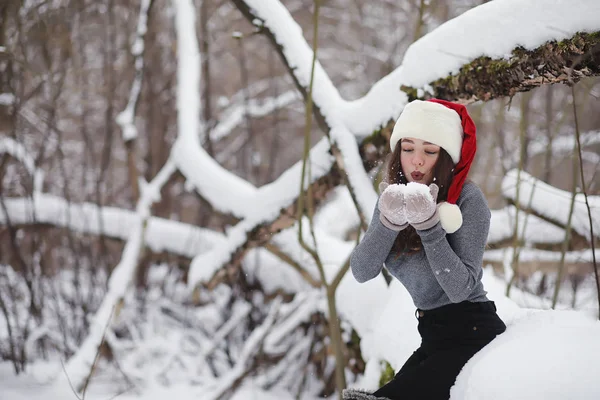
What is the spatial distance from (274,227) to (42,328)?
8.12 ft

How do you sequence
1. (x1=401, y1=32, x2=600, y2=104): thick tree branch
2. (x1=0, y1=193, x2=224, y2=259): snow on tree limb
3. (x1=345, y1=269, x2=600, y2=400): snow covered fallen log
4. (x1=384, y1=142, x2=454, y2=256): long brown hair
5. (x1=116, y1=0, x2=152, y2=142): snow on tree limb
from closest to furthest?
(x1=345, y1=269, x2=600, y2=400): snow covered fallen log < (x1=384, y1=142, x2=454, y2=256): long brown hair < (x1=401, y1=32, x2=600, y2=104): thick tree branch < (x1=116, y1=0, x2=152, y2=142): snow on tree limb < (x1=0, y1=193, x2=224, y2=259): snow on tree limb

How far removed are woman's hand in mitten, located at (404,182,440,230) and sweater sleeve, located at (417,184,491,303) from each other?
3 cm

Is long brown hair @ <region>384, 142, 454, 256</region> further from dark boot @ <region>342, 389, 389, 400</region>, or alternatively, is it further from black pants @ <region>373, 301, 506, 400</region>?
dark boot @ <region>342, 389, 389, 400</region>

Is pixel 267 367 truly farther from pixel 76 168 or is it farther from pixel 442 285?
pixel 76 168

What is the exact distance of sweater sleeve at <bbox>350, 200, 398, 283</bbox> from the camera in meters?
1.42

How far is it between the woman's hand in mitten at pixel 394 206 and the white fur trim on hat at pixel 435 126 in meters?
0.21

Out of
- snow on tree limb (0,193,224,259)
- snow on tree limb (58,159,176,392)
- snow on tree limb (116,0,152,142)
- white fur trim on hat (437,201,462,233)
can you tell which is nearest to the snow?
white fur trim on hat (437,201,462,233)

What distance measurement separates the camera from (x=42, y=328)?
420 centimetres

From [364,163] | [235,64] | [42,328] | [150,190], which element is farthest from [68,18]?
[235,64]

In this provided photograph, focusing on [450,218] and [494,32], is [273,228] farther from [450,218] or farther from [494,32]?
[450,218]

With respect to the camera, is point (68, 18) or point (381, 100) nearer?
point (381, 100)

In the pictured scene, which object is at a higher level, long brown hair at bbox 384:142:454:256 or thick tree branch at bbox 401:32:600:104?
thick tree branch at bbox 401:32:600:104


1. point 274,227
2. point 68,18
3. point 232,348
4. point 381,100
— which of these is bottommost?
point 232,348

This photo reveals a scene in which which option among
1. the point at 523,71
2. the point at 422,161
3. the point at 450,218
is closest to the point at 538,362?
the point at 450,218
